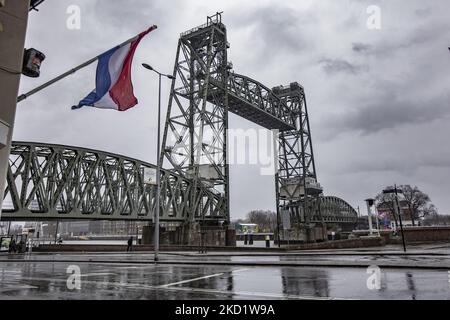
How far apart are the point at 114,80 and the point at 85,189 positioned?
35289mm

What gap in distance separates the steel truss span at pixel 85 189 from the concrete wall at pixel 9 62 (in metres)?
21.3

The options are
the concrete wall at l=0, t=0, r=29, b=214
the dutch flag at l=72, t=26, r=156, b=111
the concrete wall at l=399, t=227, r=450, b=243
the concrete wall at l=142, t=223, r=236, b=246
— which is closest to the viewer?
the concrete wall at l=0, t=0, r=29, b=214

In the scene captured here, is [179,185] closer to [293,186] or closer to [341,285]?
[293,186]

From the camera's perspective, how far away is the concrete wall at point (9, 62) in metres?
6.52

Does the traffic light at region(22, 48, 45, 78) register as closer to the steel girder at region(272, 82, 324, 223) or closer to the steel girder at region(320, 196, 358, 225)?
the steel girder at region(272, 82, 324, 223)

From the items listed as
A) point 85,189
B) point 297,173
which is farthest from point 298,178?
point 85,189

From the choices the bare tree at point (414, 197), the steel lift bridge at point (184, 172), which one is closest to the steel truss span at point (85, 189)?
the steel lift bridge at point (184, 172)

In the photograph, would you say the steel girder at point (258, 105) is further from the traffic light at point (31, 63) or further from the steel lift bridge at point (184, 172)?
the traffic light at point (31, 63)

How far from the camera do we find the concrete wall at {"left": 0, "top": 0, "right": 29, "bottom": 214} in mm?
6516

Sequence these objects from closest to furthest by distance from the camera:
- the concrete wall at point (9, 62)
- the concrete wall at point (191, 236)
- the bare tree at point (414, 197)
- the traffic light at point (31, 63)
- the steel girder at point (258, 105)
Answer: the concrete wall at point (9, 62)
the traffic light at point (31, 63)
the concrete wall at point (191, 236)
the steel girder at point (258, 105)
the bare tree at point (414, 197)

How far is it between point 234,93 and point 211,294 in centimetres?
5260

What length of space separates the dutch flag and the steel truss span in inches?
698

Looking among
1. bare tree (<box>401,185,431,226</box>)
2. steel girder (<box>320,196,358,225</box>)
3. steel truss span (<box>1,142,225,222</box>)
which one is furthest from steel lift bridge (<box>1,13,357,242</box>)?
steel girder (<box>320,196,358,225</box>)
